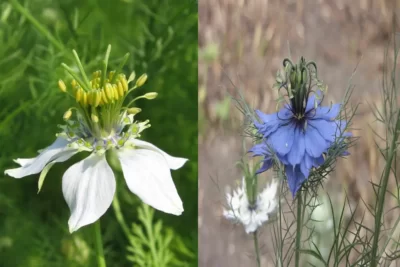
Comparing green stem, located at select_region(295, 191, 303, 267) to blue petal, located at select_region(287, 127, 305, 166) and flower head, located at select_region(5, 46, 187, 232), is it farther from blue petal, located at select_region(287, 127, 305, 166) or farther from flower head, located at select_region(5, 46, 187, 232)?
flower head, located at select_region(5, 46, 187, 232)

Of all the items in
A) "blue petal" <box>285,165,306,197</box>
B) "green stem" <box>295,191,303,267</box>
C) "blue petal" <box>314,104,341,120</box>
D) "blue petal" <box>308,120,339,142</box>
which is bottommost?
"green stem" <box>295,191,303,267</box>

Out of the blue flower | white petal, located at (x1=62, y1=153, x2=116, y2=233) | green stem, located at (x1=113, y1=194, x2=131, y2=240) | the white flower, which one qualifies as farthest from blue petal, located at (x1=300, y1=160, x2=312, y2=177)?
green stem, located at (x1=113, y1=194, x2=131, y2=240)

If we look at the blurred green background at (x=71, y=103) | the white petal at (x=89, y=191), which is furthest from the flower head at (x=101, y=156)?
the blurred green background at (x=71, y=103)

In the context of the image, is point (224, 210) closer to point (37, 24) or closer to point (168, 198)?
point (168, 198)

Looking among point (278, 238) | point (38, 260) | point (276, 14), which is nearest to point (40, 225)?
point (38, 260)

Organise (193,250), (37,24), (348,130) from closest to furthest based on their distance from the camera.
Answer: (348,130) → (37,24) → (193,250)

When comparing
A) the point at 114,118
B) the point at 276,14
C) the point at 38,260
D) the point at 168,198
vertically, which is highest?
the point at 276,14

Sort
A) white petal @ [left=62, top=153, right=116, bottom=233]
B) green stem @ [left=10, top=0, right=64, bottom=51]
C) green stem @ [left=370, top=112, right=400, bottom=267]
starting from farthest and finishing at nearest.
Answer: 1. green stem @ [left=10, top=0, right=64, bottom=51]
2. white petal @ [left=62, top=153, right=116, bottom=233]
3. green stem @ [left=370, top=112, right=400, bottom=267]
